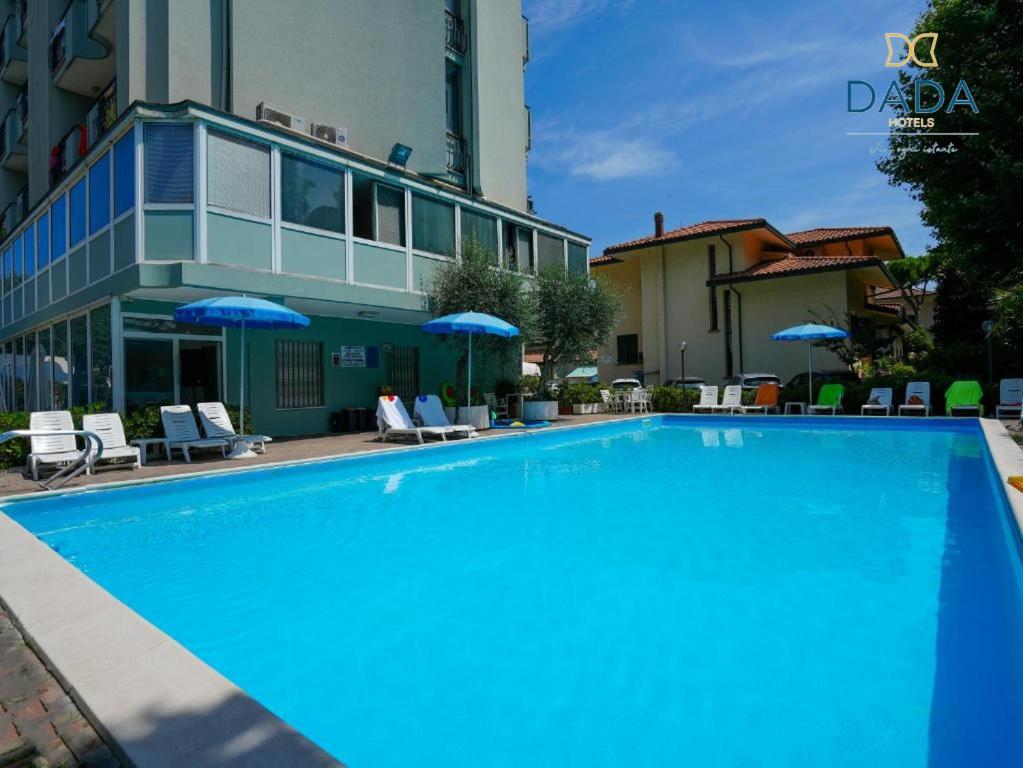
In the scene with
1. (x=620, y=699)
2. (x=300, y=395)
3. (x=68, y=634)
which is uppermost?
(x=300, y=395)

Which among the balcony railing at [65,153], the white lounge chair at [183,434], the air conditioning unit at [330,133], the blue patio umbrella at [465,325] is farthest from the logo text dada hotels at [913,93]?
the balcony railing at [65,153]

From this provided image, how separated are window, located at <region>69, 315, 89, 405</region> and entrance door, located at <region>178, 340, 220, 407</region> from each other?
213 cm

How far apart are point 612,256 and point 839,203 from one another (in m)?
8.94

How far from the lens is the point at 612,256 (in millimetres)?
27531

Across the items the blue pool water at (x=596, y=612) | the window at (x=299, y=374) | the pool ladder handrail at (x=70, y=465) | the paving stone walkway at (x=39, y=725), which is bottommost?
the blue pool water at (x=596, y=612)

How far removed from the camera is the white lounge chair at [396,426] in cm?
1245

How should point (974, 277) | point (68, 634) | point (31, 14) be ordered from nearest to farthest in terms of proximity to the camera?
point (68, 634), point (974, 277), point (31, 14)

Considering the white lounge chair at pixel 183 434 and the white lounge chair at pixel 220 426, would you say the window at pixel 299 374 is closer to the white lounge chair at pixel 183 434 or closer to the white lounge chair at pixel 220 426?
the white lounge chair at pixel 220 426

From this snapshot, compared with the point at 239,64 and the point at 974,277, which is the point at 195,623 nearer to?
the point at 239,64

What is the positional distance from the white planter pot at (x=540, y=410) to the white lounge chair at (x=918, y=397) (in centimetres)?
893

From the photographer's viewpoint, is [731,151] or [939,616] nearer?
[939,616]

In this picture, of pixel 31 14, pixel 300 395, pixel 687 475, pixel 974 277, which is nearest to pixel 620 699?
pixel 687 475

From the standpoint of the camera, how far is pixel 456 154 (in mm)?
18250

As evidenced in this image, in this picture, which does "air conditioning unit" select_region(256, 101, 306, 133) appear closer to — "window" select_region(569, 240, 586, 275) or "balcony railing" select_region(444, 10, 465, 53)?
"balcony railing" select_region(444, 10, 465, 53)
